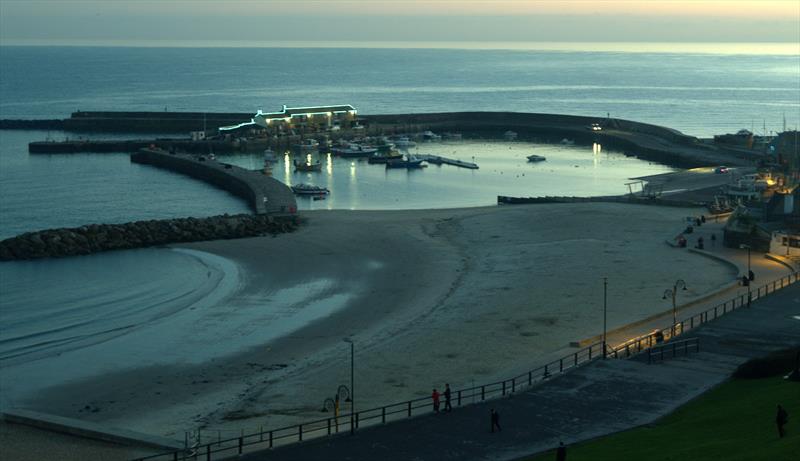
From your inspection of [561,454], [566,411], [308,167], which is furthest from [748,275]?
[308,167]

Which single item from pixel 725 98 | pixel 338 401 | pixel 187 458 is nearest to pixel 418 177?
pixel 338 401

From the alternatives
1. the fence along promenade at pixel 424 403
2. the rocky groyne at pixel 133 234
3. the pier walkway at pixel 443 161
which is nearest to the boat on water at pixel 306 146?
the pier walkway at pixel 443 161

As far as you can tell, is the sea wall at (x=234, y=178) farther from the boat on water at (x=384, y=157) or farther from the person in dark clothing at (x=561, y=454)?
the person in dark clothing at (x=561, y=454)

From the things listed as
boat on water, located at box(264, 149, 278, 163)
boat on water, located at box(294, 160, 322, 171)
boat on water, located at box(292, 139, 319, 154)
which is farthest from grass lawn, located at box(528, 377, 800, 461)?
boat on water, located at box(292, 139, 319, 154)

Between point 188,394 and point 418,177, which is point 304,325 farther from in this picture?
point 418,177

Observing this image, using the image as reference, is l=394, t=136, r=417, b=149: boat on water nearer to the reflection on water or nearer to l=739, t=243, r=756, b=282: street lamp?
the reflection on water

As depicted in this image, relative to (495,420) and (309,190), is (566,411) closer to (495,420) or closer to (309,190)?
(495,420)
